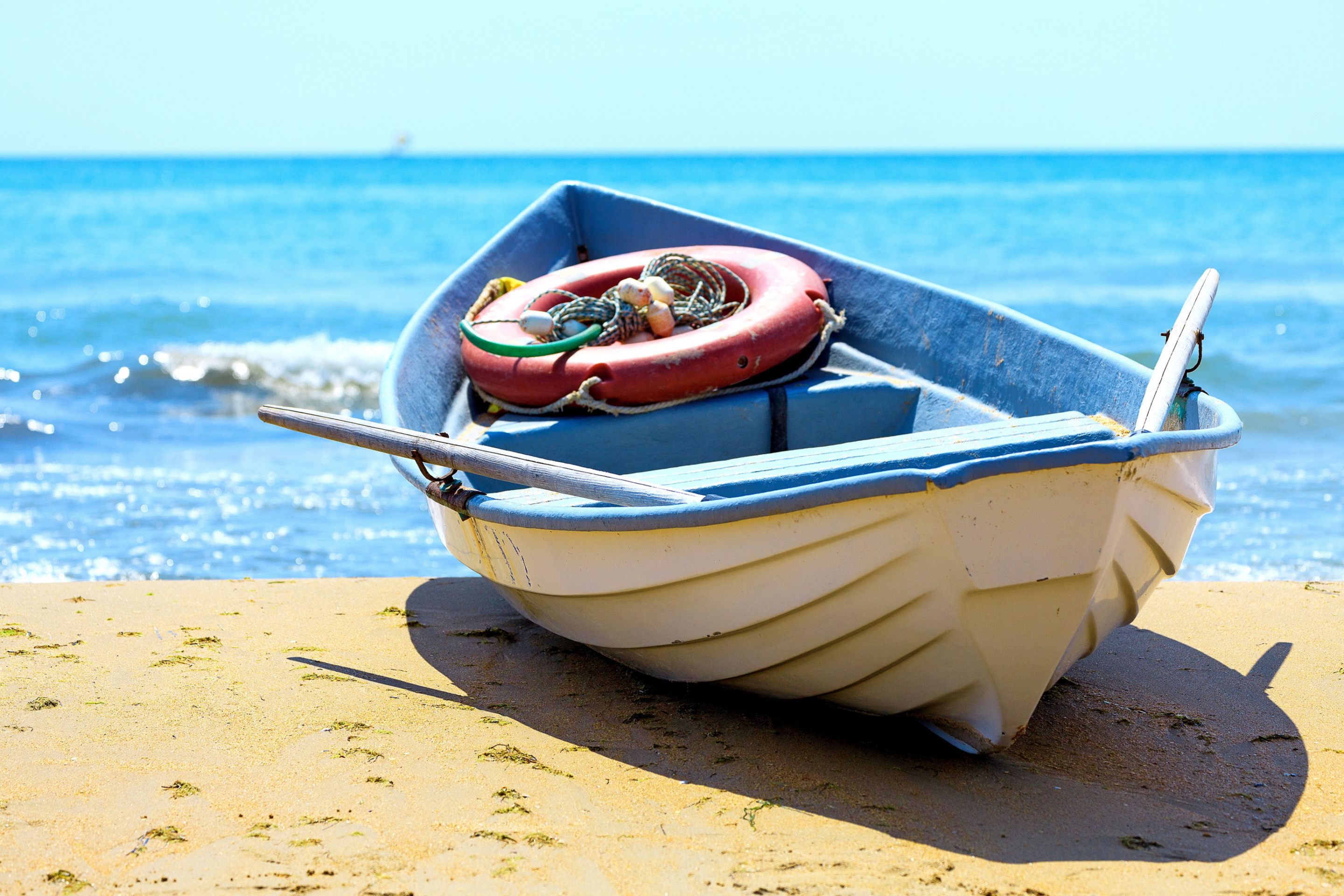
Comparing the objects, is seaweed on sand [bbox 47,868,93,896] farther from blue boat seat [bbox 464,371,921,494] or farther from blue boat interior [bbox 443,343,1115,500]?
blue boat seat [bbox 464,371,921,494]

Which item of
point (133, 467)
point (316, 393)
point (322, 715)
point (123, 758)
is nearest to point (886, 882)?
point (322, 715)

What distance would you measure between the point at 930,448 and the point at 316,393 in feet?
23.6

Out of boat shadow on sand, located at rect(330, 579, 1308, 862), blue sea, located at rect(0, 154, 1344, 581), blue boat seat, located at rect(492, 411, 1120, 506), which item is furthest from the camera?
blue sea, located at rect(0, 154, 1344, 581)

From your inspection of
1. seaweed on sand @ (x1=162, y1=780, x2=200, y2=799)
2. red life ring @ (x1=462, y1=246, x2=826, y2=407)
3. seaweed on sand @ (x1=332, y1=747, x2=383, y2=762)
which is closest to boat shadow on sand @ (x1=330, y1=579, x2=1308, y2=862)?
seaweed on sand @ (x1=332, y1=747, x2=383, y2=762)

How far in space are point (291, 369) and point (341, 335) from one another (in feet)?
6.12

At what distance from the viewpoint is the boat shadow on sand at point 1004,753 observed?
2156 mm

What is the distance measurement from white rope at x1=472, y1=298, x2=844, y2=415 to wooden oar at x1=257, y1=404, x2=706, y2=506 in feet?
2.01

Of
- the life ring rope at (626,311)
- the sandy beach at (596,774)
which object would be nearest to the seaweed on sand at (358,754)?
the sandy beach at (596,774)

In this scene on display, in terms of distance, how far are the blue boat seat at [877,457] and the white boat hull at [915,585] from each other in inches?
6.5

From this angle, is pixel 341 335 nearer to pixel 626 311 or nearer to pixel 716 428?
pixel 626 311

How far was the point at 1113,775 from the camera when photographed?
7.89 feet

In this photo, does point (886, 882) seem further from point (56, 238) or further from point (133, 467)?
point (56, 238)

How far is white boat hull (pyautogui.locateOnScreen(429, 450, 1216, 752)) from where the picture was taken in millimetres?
1977

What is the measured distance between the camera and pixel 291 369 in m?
9.25
